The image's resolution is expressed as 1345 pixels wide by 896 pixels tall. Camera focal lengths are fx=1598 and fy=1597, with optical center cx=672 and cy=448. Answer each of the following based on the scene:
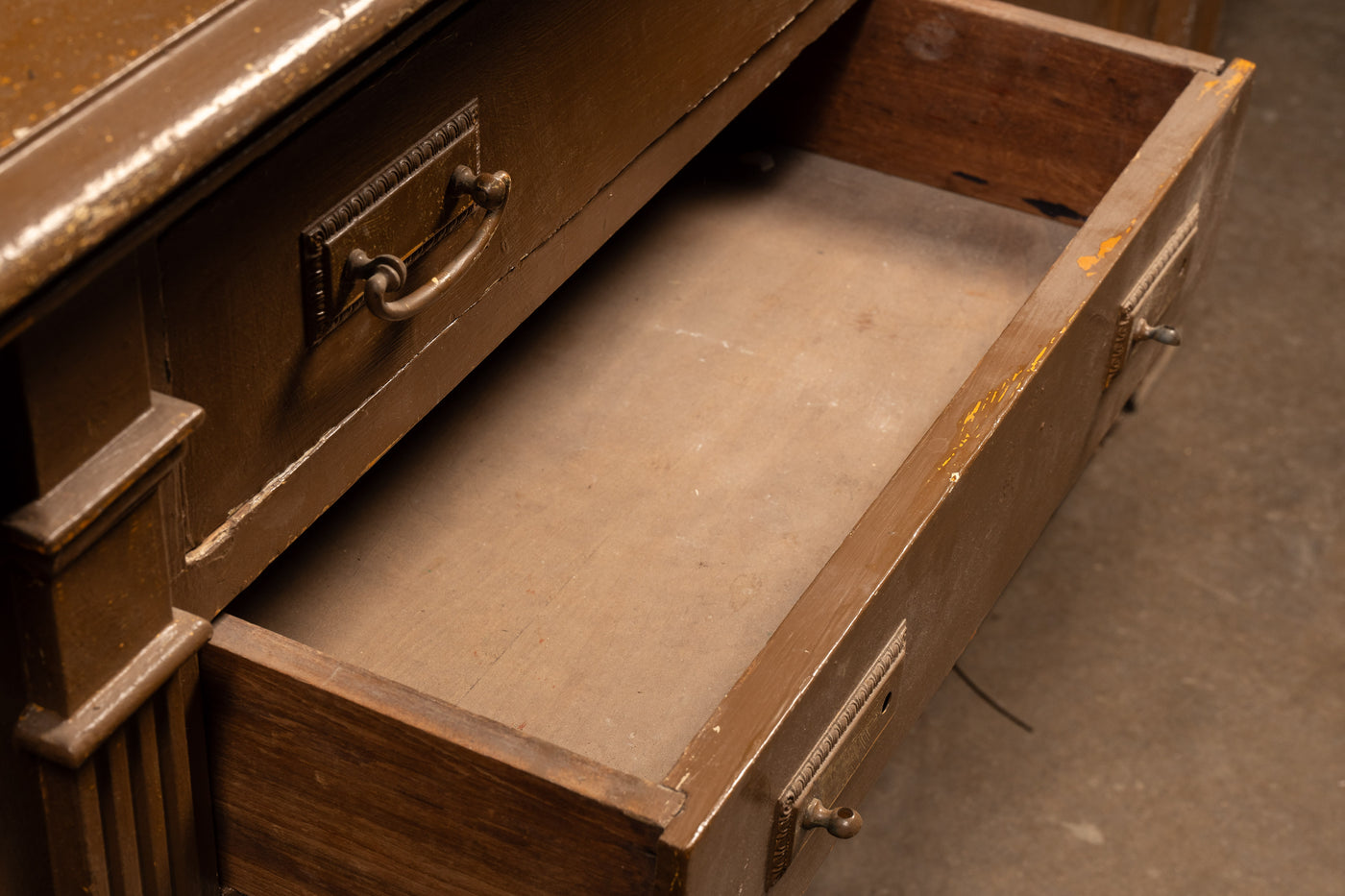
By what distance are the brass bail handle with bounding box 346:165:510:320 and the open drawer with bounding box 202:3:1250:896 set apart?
168 millimetres

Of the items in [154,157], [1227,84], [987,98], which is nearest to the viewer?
[154,157]

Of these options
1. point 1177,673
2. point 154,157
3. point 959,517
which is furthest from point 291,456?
point 1177,673

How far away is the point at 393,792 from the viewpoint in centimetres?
74

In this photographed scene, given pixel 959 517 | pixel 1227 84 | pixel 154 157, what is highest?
pixel 154 157

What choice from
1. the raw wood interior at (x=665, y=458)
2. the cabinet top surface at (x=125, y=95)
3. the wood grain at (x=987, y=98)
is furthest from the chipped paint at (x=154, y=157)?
the wood grain at (x=987, y=98)

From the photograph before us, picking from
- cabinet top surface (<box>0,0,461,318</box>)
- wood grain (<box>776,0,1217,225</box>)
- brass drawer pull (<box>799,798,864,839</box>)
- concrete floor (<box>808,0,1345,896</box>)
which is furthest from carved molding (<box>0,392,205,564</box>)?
concrete floor (<box>808,0,1345,896</box>)

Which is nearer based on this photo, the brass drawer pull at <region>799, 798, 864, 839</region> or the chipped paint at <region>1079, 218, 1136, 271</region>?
the brass drawer pull at <region>799, 798, 864, 839</region>

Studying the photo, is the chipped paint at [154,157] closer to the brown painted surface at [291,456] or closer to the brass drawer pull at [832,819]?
the brown painted surface at [291,456]

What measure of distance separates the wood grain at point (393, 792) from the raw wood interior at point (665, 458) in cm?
13

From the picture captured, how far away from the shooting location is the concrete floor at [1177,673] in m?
1.49

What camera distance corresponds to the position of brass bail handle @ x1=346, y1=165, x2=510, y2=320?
2.44 ft

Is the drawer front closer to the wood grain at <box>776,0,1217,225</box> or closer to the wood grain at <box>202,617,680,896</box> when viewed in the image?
the wood grain at <box>202,617,680,896</box>

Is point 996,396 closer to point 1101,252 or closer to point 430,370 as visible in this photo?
point 1101,252

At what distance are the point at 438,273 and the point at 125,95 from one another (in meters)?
0.28
